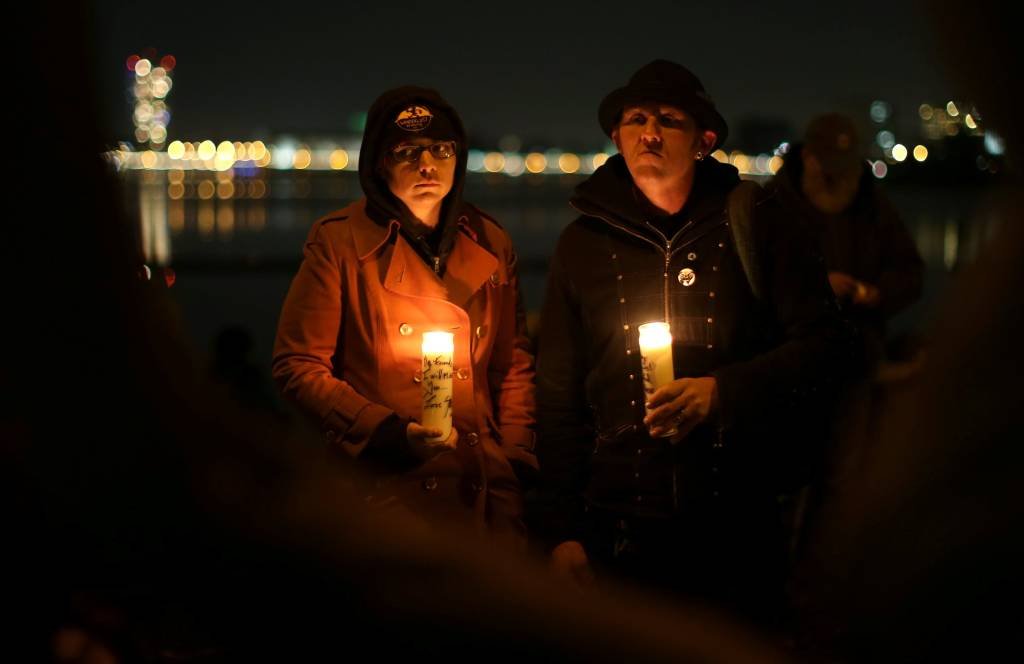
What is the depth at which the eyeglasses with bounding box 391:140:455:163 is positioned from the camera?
3271mm

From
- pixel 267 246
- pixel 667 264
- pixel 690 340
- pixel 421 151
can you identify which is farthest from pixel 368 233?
pixel 267 246

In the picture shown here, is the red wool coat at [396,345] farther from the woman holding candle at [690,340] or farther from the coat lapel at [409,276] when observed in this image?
the woman holding candle at [690,340]

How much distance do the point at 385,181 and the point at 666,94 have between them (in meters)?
0.87

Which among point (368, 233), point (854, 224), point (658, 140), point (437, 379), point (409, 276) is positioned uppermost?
point (658, 140)

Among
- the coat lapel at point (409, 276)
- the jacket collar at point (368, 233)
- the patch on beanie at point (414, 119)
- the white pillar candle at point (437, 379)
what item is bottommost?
the white pillar candle at point (437, 379)

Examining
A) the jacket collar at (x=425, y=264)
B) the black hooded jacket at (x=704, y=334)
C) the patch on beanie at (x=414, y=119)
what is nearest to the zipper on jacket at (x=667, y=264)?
the black hooded jacket at (x=704, y=334)

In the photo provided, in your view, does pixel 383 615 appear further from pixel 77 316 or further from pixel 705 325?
pixel 705 325

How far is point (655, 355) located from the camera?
2.94m

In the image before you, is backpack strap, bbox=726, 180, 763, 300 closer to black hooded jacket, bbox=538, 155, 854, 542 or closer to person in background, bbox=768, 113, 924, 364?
black hooded jacket, bbox=538, 155, 854, 542

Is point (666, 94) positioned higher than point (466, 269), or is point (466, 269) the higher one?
point (666, 94)

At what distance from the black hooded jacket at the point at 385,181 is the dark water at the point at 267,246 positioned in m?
0.65

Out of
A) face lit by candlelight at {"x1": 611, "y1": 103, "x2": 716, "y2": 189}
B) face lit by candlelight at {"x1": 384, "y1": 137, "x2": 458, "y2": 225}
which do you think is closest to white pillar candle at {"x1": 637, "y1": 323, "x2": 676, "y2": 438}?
face lit by candlelight at {"x1": 611, "y1": 103, "x2": 716, "y2": 189}

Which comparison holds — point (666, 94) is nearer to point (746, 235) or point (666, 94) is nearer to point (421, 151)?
point (746, 235)

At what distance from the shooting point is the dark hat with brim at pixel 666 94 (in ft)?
10.4
